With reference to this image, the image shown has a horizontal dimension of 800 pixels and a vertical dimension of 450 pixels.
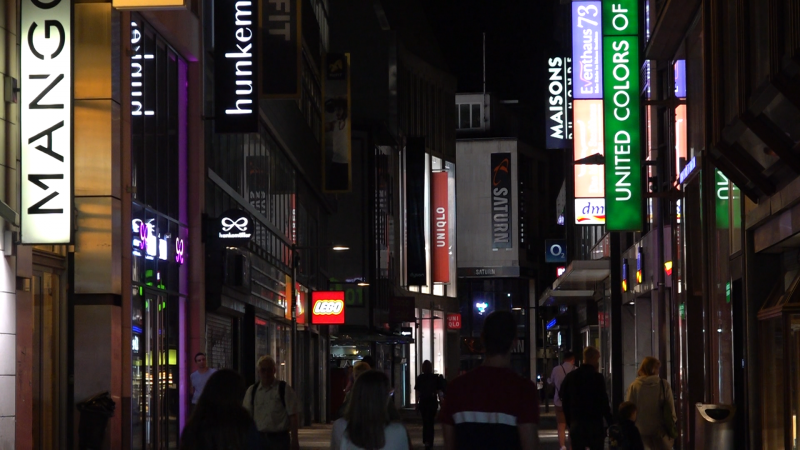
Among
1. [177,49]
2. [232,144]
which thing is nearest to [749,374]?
[177,49]

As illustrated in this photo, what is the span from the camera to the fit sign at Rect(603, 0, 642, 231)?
2264 centimetres

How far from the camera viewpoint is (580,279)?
133 ft

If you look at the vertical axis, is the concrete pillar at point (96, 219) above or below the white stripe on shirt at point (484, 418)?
above

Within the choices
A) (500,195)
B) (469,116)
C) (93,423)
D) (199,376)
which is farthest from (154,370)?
(469,116)

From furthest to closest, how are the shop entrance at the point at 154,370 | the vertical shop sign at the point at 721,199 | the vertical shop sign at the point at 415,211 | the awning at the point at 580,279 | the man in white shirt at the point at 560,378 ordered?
the vertical shop sign at the point at 415,211
the awning at the point at 580,279
the man in white shirt at the point at 560,378
the shop entrance at the point at 154,370
the vertical shop sign at the point at 721,199

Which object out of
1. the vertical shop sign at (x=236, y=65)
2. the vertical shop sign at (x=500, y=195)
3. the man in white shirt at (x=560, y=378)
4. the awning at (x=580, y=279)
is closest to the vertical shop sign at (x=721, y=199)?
the man in white shirt at (x=560, y=378)

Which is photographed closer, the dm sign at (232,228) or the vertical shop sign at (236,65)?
the dm sign at (232,228)

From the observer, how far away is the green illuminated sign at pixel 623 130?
22625 mm

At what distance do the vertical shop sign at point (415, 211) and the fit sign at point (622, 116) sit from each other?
37.3 metres

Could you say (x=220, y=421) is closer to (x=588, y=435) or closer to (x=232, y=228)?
(x=588, y=435)

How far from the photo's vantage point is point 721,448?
49.9 feet

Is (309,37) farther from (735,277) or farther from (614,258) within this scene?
(735,277)

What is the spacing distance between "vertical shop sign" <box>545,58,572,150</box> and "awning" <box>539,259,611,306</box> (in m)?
4.13

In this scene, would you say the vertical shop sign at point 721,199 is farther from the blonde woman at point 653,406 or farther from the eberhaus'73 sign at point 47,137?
the eberhaus'73 sign at point 47,137
